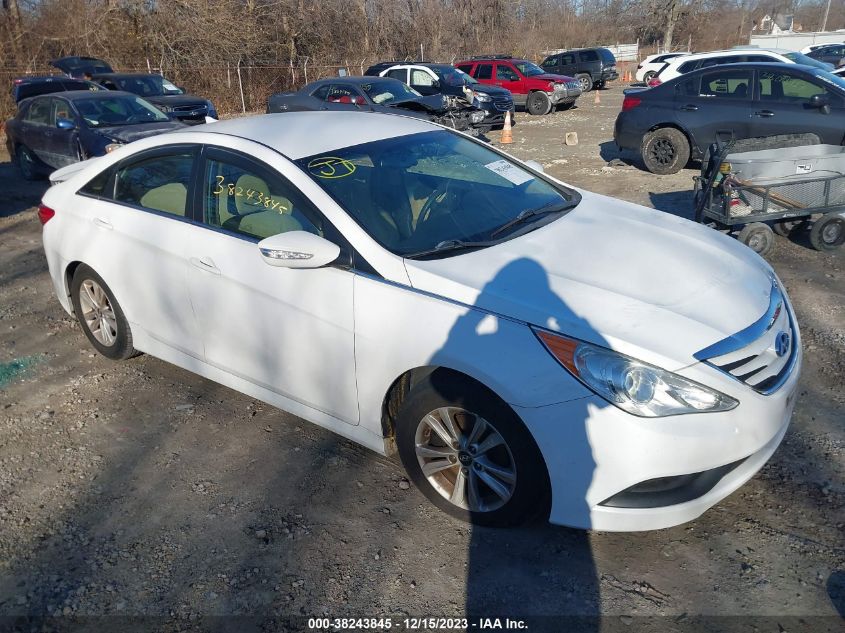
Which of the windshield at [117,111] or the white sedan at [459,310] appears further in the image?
the windshield at [117,111]

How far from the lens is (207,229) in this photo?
3.82 meters

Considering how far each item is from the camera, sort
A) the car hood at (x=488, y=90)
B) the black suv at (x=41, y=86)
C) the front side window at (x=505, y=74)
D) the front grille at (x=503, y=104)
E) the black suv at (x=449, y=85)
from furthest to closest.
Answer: the front side window at (x=505, y=74)
the car hood at (x=488, y=90)
the front grille at (x=503, y=104)
the black suv at (x=449, y=85)
the black suv at (x=41, y=86)

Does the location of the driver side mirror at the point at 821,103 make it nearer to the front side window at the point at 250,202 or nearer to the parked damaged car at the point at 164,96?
the front side window at the point at 250,202

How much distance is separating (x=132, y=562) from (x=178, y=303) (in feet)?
4.95

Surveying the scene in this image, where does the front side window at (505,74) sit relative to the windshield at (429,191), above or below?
Result: below

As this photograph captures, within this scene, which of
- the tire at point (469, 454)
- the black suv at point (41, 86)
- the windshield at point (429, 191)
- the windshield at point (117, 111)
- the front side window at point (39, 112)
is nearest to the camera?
the tire at point (469, 454)

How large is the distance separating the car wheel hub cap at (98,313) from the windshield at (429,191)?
2034mm

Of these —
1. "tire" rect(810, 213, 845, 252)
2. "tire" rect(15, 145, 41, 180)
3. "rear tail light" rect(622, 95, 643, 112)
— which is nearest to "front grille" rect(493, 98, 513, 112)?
Result: "rear tail light" rect(622, 95, 643, 112)

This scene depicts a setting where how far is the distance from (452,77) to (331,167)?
50.9ft

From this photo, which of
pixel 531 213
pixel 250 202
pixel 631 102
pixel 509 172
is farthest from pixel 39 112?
pixel 531 213

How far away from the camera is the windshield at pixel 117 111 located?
11.0 meters

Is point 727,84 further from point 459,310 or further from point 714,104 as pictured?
point 459,310

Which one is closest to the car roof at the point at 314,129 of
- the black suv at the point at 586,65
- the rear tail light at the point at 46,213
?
the rear tail light at the point at 46,213

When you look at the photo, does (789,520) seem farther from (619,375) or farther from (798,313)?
(798,313)
